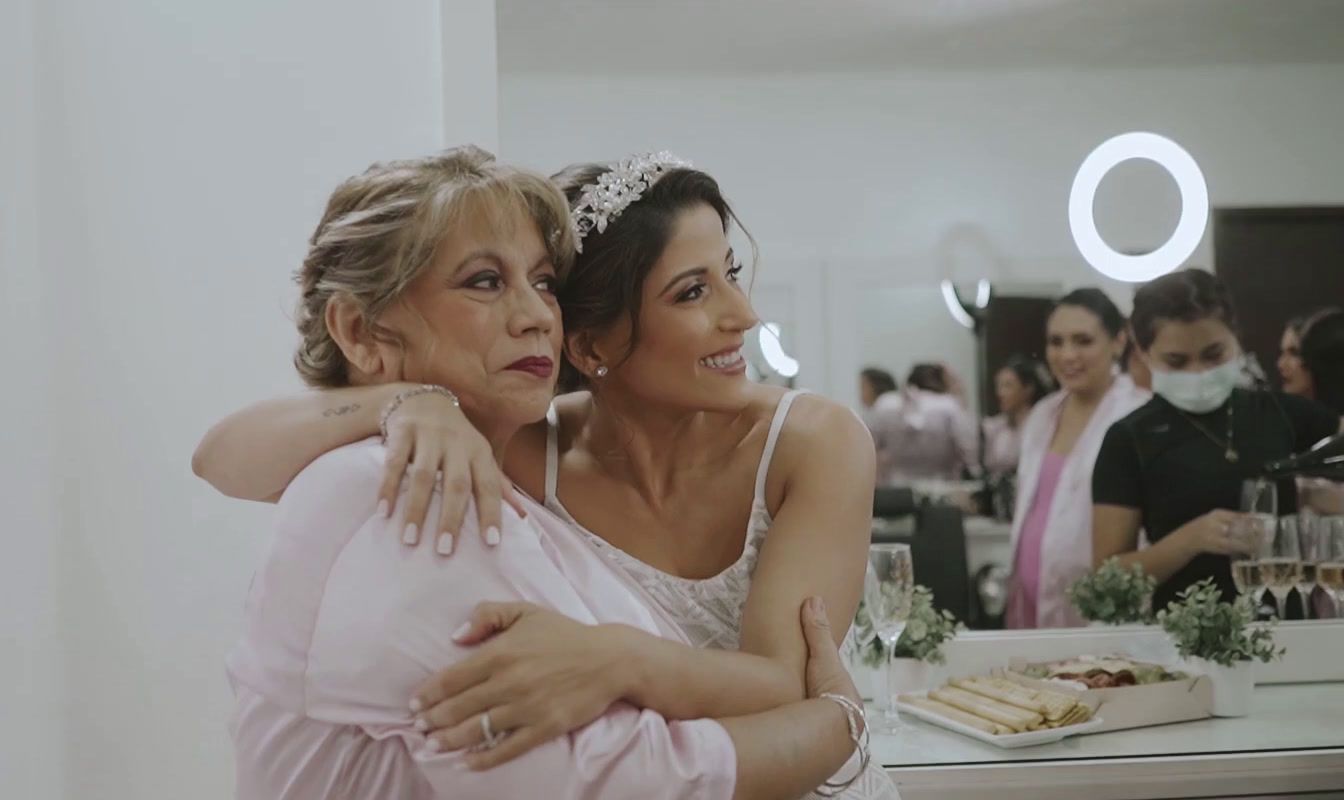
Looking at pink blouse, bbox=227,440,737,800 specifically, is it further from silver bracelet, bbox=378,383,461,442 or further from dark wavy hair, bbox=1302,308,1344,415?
dark wavy hair, bbox=1302,308,1344,415

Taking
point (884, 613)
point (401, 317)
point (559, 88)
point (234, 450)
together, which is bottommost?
point (884, 613)

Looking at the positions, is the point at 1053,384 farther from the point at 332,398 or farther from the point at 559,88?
the point at 332,398

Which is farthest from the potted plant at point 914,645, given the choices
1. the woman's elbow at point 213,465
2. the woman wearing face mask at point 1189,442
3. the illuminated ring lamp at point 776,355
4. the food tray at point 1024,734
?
the woman's elbow at point 213,465

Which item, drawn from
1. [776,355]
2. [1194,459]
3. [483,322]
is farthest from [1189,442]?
[483,322]

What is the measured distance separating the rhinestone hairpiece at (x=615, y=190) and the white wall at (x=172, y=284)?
66 cm

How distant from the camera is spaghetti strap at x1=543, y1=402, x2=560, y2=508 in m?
1.62

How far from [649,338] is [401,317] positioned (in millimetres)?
421

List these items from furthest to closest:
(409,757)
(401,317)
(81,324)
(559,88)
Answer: (559,88) → (81,324) → (401,317) → (409,757)

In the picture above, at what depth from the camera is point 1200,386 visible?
2.40 m

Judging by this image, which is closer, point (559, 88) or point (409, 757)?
point (409, 757)

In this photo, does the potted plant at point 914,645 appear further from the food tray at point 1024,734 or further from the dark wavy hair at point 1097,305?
the dark wavy hair at point 1097,305

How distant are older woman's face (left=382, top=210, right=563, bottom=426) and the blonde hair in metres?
0.02

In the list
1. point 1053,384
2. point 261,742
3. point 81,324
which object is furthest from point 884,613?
point 81,324

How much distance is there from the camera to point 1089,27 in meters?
2.40
